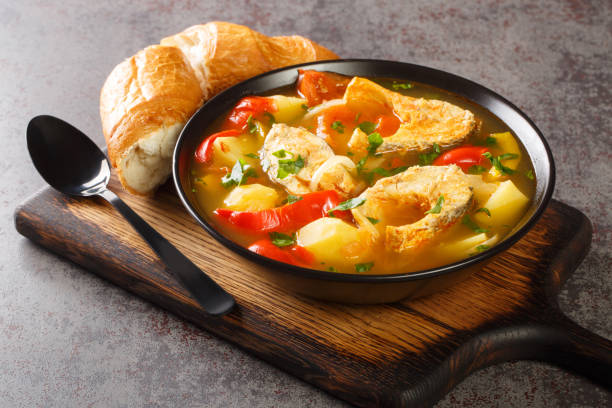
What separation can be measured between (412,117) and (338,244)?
41.9 inches

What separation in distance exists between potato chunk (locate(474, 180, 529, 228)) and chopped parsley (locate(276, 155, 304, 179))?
0.88 m

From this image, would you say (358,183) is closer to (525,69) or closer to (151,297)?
(151,297)

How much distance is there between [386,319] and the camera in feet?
9.24

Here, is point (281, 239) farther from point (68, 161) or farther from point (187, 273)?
point (68, 161)

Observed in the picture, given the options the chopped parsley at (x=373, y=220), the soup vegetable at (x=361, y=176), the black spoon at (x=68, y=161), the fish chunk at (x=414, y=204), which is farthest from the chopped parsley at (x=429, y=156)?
the black spoon at (x=68, y=161)

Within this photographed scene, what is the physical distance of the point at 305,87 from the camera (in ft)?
12.0

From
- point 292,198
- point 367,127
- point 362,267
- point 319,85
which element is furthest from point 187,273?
point 319,85

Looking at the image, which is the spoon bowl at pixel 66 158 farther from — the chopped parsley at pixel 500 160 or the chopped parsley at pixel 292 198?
the chopped parsley at pixel 500 160

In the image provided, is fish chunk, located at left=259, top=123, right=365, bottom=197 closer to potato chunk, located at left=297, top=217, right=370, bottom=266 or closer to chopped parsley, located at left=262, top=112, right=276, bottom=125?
chopped parsley, located at left=262, top=112, right=276, bottom=125

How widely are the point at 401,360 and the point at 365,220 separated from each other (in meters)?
0.63

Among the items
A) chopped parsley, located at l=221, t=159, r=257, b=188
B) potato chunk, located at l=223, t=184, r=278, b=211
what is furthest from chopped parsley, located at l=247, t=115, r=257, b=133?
potato chunk, located at l=223, t=184, r=278, b=211

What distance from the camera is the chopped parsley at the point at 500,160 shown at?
3.10 metres

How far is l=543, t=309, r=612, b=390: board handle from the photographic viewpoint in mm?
2748

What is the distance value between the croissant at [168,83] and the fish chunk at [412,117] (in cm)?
63
